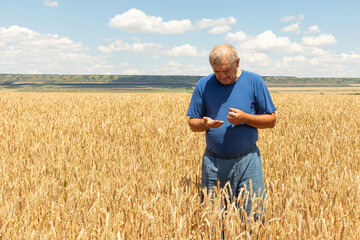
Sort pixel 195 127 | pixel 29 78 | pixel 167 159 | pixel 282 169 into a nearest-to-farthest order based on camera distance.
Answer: pixel 195 127 → pixel 282 169 → pixel 167 159 → pixel 29 78

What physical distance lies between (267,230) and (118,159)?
3.00 m

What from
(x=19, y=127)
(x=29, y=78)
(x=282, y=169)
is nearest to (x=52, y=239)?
(x=282, y=169)

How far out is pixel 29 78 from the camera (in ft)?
469

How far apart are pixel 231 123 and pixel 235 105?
5.9 inches

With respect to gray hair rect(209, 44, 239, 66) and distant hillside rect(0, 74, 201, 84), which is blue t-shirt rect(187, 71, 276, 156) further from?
distant hillside rect(0, 74, 201, 84)

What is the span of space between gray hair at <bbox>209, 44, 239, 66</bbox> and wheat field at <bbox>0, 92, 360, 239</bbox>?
98 cm

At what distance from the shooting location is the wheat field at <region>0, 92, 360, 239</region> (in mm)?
2291

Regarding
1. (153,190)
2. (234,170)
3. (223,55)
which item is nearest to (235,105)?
(223,55)

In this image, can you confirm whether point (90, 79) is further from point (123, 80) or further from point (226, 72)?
point (226, 72)

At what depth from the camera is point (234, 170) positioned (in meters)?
2.73

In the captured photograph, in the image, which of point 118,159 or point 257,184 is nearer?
point 257,184

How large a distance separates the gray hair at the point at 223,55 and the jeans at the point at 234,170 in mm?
776

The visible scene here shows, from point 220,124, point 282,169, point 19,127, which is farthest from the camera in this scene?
point 19,127

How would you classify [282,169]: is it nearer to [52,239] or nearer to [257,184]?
[257,184]
